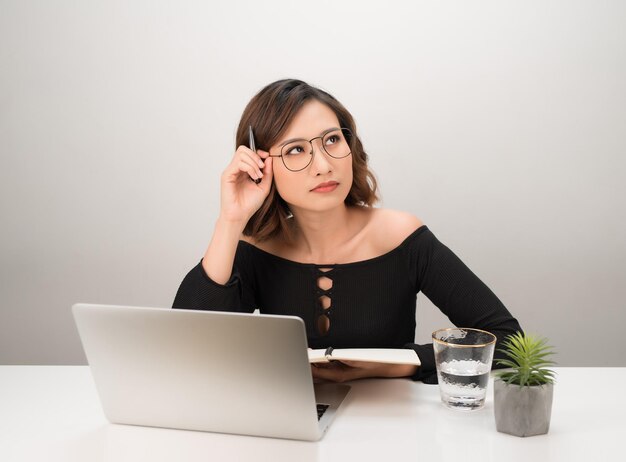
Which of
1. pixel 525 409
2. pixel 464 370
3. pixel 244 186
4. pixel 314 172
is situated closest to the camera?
pixel 525 409

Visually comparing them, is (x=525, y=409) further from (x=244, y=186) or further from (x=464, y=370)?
(x=244, y=186)

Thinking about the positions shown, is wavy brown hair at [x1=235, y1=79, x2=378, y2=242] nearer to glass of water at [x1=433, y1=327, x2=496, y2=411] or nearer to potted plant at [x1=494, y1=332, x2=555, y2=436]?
glass of water at [x1=433, y1=327, x2=496, y2=411]

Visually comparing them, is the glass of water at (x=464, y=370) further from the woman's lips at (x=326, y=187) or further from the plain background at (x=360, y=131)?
the plain background at (x=360, y=131)

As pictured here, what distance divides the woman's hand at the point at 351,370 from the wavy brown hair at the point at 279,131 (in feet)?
1.98

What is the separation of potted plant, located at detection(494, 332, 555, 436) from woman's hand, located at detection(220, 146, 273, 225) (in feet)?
2.96

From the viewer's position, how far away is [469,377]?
53.7 inches

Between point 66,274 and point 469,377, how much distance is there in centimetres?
244

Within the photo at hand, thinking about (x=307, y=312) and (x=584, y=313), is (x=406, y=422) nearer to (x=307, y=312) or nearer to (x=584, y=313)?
(x=307, y=312)

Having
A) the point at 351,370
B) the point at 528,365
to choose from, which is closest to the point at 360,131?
the point at 351,370

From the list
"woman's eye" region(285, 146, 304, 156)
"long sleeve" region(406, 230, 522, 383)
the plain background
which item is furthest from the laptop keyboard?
the plain background

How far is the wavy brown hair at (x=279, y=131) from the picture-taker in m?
1.90

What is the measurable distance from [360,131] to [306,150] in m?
1.23

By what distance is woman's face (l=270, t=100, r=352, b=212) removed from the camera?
6.03 feet

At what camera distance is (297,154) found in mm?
1891
